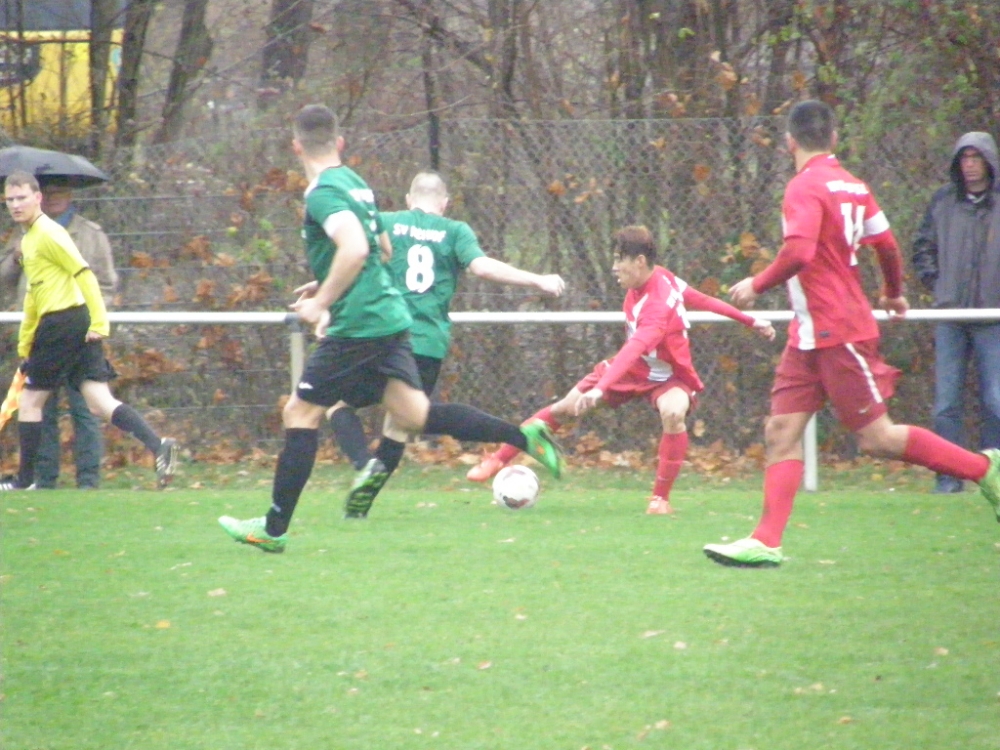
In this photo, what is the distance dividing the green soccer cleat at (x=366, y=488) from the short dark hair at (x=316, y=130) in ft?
6.33

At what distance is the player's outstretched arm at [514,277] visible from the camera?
7094mm

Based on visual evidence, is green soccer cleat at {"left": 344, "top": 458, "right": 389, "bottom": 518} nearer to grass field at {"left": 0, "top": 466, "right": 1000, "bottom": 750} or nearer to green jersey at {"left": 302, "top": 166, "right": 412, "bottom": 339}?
grass field at {"left": 0, "top": 466, "right": 1000, "bottom": 750}

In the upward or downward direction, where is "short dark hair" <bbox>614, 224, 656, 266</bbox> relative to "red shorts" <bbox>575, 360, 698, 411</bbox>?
upward

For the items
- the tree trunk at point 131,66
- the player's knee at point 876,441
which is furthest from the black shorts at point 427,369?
the tree trunk at point 131,66

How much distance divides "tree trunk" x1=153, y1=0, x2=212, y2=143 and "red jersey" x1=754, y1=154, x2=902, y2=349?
363 inches

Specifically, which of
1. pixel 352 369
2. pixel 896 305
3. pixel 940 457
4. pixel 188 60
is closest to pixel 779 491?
pixel 940 457

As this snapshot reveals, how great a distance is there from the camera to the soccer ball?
8188 millimetres

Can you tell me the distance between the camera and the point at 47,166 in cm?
1002

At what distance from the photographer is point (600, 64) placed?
12.2 metres

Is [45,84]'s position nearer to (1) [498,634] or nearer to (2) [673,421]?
(2) [673,421]

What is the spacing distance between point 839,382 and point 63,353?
5247 millimetres

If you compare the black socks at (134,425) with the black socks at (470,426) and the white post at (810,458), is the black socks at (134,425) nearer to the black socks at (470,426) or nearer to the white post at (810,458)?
the black socks at (470,426)

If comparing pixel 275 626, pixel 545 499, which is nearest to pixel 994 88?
pixel 545 499

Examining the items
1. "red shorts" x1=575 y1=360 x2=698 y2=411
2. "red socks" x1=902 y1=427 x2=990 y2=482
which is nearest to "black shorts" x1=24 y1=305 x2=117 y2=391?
"red shorts" x1=575 y1=360 x2=698 y2=411
